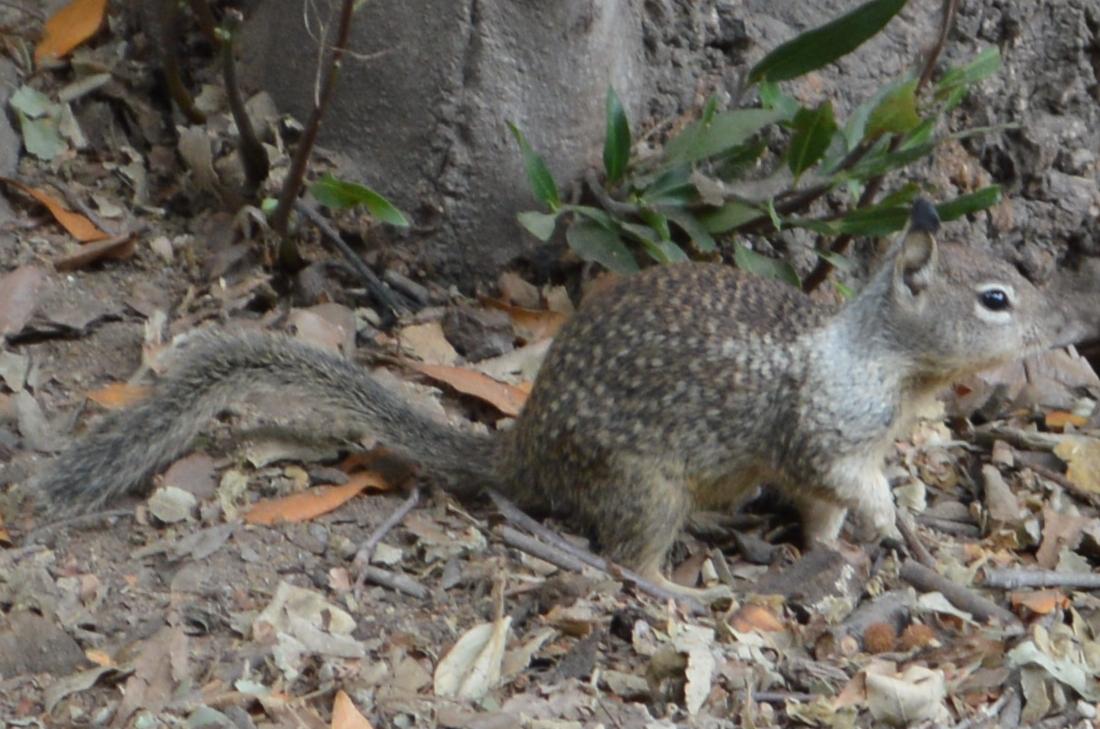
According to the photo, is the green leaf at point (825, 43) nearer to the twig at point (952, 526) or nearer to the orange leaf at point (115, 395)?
the twig at point (952, 526)

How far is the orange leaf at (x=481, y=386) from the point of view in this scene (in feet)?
18.9

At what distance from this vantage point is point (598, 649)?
4383 millimetres

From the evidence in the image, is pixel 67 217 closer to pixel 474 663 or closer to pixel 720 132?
pixel 720 132

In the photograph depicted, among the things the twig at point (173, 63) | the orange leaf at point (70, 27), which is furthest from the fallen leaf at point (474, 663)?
the orange leaf at point (70, 27)

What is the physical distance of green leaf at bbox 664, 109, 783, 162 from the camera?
581 centimetres

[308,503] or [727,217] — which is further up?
[727,217]

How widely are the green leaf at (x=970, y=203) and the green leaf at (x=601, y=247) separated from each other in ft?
3.73

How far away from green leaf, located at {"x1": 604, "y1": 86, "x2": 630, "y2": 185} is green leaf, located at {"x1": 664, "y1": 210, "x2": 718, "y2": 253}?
241mm

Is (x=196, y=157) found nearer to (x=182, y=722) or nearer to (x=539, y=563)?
(x=539, y=563)

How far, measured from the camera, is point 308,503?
16.3 feet

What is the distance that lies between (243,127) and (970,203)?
2620mm

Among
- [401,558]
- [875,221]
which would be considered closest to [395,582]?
[401,558]

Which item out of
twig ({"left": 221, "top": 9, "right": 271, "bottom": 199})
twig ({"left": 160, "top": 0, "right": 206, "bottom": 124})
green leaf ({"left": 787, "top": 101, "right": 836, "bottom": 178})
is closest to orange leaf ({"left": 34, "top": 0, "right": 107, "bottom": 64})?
twig ({"left": 160, "top": 0, "right": 206, "bottom": 124})

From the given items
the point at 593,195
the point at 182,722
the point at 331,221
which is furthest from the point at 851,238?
the point at 182,722
